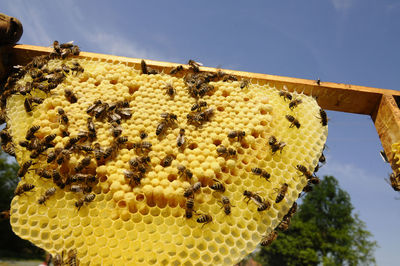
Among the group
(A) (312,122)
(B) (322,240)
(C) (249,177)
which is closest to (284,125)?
(A) (312,122)

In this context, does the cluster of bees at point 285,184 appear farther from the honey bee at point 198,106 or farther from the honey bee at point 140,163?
the honey bee at point 140,163

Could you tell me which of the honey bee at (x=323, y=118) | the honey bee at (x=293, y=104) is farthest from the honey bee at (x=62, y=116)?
the honey bee at (x=323, y=118)

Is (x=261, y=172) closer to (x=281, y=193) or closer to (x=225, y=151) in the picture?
(x=281, y=193)

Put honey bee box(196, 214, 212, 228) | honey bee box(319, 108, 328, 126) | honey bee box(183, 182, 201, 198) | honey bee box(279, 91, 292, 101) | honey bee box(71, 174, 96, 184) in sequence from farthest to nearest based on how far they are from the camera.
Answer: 1. honey bee box(279, 91, 292, 101)
2. honey bee box(319, 108, 328, 126)
3. honey bee box(71, 174, 96, 184)
4. honey bee box(183, 182, 201, 198)
5. honey bee box(196, 214, 212, 228)

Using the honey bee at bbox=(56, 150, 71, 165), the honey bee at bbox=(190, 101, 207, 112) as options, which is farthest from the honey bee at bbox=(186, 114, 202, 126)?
the honey bee at bbox=(56, 150, 71, 165)

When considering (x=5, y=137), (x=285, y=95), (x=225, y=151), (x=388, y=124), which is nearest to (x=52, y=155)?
(x=5, y=137)

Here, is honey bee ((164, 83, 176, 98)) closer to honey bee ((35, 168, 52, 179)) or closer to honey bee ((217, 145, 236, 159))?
honey bee ((217, 145, 236, 159))

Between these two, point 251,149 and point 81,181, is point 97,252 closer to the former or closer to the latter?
point 81,181
